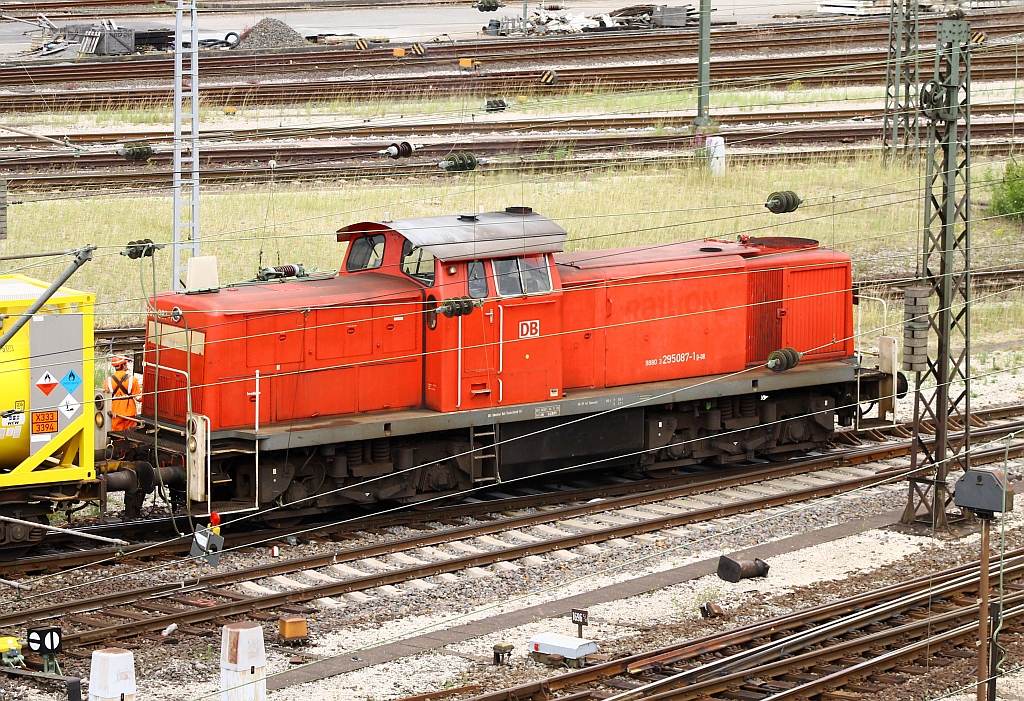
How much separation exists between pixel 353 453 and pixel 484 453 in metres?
1.85

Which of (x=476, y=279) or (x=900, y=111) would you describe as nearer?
(x=476, y=279)

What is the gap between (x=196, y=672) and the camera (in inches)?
520

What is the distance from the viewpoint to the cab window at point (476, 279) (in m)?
17.7

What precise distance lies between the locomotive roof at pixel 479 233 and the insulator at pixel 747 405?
397 centimetres

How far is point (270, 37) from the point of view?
43906 mm

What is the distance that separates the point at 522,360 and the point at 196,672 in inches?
257

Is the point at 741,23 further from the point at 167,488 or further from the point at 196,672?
the point at 196,672

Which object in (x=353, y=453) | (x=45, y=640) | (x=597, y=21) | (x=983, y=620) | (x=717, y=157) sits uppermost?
(x=597, y=21)

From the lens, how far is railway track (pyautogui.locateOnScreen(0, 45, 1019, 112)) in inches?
1441

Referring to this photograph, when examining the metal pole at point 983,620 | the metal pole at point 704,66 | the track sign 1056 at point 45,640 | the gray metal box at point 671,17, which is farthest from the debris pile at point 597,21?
the metal pole at point 983,620

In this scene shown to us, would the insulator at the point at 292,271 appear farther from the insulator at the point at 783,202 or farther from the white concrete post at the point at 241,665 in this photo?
the white concrete post at the point at 241,665

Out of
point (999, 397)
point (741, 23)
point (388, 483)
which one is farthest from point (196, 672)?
point (741, 23)

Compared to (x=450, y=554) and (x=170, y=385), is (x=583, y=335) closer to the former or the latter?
(x=450, y=554)

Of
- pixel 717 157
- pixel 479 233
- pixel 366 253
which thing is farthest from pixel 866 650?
pixel 717 157
